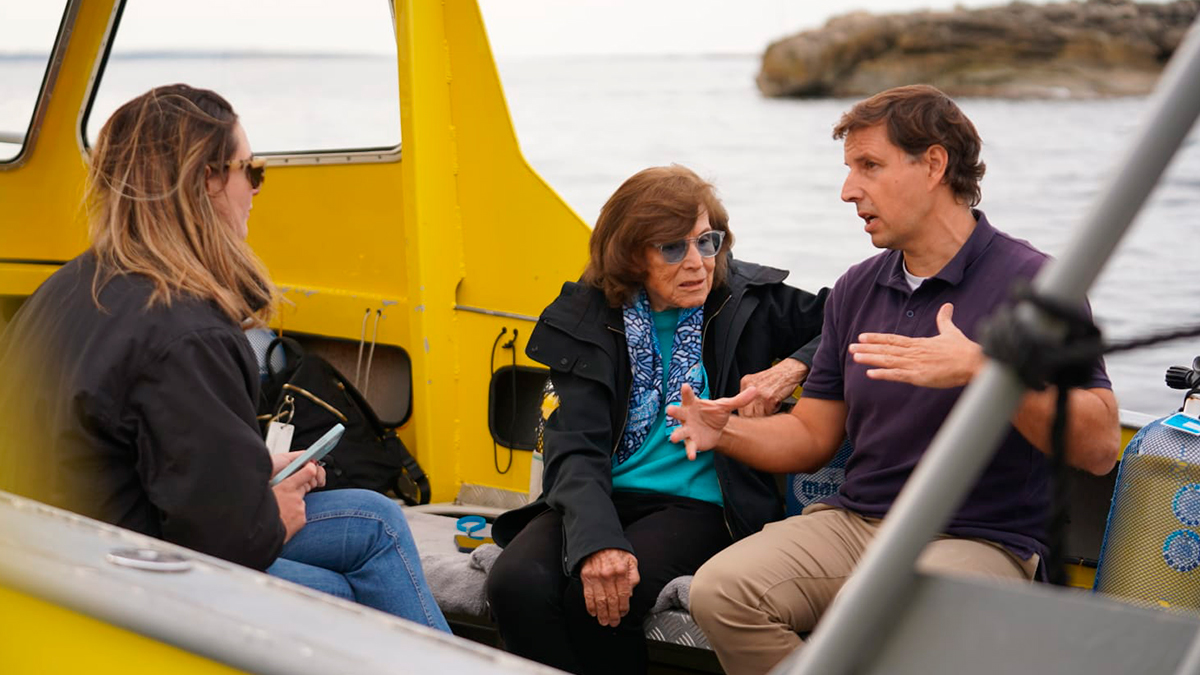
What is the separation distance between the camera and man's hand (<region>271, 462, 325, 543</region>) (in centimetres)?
230

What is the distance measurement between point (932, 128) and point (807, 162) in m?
23.2

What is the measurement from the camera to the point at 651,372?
9.46 feet

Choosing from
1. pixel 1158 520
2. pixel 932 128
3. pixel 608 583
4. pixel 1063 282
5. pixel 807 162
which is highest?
pixel 1063 282

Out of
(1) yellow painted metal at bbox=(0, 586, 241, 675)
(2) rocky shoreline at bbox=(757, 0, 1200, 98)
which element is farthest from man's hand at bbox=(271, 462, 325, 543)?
(2) rocky shoreline at bbox=(757, 0, 1200, 98)

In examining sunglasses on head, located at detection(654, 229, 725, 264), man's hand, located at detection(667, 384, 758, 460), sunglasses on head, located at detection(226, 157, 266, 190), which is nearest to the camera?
sunglasses on head, located at detection(226, 157, 266, 190)

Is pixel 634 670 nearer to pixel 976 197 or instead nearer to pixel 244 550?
pixel 244 550

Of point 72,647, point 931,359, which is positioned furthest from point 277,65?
point 72,647

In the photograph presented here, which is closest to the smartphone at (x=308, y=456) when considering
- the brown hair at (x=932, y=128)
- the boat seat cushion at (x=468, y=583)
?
the boat seat cushion at (x=468, y=583)

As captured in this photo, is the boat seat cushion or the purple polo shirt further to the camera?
the boat seat cushion

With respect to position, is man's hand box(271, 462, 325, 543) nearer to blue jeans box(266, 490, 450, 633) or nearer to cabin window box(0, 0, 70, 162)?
blue jeans box(266, 490, 450, 633)

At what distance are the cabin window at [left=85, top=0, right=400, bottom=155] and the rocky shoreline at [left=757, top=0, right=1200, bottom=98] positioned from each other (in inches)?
763

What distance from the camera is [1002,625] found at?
1072mm

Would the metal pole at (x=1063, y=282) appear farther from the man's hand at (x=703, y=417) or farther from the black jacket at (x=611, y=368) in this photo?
the black jacket at (x=611, y=368)

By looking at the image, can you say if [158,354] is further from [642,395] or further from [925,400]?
[925,400]
